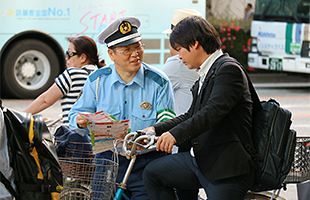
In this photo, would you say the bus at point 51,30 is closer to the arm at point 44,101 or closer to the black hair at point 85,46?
the black hair at point 85,46

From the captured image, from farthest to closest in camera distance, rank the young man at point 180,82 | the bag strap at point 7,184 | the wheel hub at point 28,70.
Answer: the wheel hub at point 28,70, the young man at point 180,82, the bag strap at point 7,184

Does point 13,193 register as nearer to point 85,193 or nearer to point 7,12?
point 85,193

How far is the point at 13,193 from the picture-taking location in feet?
16.1

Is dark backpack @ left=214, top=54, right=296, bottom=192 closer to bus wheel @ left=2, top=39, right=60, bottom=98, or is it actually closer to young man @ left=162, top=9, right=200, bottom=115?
young man @ left=162, top=9, right=200, bottom=115

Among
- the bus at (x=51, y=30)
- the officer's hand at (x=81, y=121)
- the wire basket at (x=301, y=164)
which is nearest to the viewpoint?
the officer's hand at (x=81, y=121)

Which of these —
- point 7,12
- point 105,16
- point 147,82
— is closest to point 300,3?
point 105,16

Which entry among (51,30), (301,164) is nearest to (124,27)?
(301,164)

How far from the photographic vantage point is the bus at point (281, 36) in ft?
59.5

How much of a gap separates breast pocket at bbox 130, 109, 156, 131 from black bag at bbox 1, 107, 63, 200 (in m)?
0.79

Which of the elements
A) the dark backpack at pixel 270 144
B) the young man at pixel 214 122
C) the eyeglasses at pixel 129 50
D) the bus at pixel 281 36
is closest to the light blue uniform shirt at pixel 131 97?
the eyeglasses at pixel 129 50

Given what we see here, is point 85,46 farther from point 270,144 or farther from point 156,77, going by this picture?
point 270,144

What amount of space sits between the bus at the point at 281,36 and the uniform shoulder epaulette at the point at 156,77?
12633 millimetres

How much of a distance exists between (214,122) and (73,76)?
2.57 metres

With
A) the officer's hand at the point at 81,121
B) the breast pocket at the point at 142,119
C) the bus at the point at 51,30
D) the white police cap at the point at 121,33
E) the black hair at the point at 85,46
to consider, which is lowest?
the bus at the point at 51,30
